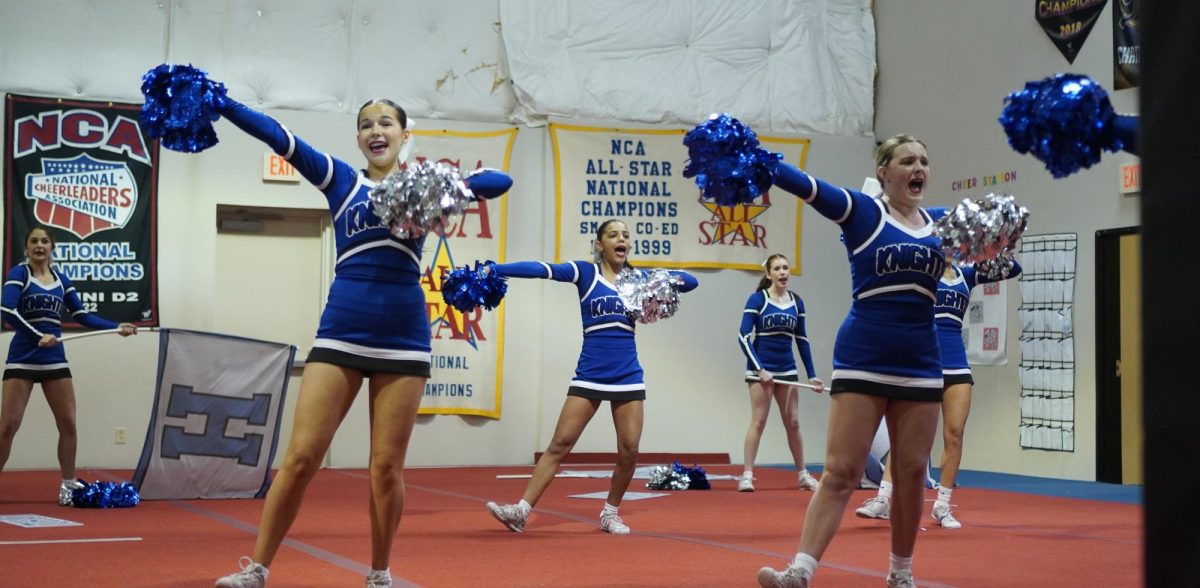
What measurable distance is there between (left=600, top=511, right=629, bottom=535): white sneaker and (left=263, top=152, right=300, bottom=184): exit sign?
6605 mm

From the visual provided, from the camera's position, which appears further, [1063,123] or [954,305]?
[954,305]

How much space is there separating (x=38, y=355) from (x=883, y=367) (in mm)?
6142

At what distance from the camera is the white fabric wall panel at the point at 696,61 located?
43.2 ft

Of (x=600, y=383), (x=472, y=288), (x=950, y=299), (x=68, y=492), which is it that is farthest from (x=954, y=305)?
(x=68, y=492)

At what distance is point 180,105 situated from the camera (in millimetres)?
4008

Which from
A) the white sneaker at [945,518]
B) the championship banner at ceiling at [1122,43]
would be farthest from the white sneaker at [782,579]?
the championship banner at ceiling at [1122,43]

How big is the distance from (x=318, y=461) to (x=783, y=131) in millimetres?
10826

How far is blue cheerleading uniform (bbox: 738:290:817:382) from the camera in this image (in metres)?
10.2

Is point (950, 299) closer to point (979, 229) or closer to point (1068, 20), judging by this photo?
point (979, 229)

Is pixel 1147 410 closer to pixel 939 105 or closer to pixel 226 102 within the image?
pixel 226 102

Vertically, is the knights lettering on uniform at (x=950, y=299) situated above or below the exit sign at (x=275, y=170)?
below

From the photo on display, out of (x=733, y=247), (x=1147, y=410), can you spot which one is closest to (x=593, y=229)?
(x=733, y=247)

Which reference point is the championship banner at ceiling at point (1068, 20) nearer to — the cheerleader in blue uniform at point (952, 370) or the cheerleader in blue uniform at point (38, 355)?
the cheerleader in blue uniform at point (952, 370)

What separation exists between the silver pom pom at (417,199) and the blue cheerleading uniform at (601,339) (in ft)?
8.78
